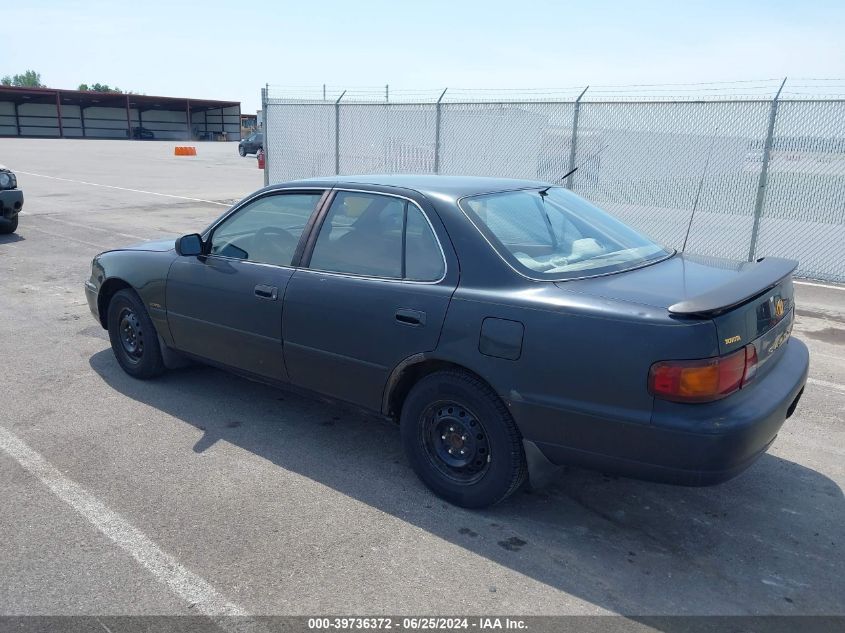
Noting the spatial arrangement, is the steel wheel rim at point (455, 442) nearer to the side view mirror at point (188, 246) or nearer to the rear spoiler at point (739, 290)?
the rear spoiler at point (739, 290)

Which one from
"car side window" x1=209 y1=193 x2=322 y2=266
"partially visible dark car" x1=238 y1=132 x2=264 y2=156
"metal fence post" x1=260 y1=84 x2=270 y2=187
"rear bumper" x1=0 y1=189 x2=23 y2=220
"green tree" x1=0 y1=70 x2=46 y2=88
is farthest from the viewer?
"green tree" x1=0 y1=70 x2=46 y2=88

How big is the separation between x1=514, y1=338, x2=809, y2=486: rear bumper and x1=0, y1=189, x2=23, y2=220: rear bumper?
35.3 feet

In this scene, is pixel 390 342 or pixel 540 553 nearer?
pixel 540 553

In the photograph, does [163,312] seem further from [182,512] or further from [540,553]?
[540,553]

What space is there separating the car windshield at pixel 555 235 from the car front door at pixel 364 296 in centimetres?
30

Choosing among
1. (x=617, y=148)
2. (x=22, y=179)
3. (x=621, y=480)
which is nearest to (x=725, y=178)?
(x=617, y=148)

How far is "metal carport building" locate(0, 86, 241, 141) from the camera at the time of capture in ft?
194

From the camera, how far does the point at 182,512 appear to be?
11.9 ft

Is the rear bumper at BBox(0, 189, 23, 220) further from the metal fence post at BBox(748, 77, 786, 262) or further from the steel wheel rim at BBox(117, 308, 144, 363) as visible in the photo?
the metal fence post at BBox(748, 77, 786, 262)

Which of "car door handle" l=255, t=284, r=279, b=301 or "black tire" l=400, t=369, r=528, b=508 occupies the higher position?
"car door handle" l=255, t=284, r=279, b=301

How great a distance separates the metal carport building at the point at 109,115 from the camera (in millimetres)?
59281

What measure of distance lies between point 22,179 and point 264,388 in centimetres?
2101

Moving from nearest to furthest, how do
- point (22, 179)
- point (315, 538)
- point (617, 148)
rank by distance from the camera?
point (315, 538), point (617, 148), point (22, 179)

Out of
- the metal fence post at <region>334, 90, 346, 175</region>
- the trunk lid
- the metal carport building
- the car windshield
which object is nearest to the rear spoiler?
the trunk lid
